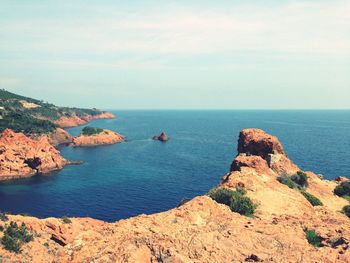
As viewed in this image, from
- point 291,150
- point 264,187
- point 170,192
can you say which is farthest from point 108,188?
point 291,150

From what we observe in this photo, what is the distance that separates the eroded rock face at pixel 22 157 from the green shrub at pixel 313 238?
111 m

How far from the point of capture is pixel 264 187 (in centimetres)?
5041

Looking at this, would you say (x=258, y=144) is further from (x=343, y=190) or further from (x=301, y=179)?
(x=343, y=190)

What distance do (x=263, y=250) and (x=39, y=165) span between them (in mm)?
116180

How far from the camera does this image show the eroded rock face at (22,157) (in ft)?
399

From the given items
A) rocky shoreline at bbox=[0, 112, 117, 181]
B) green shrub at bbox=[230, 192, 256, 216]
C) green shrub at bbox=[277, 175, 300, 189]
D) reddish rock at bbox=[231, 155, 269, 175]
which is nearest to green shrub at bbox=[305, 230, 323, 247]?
green shrub at bbox=[230, 192, 256, 216]

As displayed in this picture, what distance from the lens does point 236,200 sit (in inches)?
1610

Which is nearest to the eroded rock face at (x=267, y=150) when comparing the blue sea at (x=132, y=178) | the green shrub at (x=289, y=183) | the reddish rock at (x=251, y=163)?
the reddish rock at (x=251, y=163)

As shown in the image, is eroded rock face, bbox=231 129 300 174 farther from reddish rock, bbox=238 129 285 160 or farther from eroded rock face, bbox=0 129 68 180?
eroded rock face, bbox=0 129 68 180

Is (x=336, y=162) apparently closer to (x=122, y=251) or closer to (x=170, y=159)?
(x=170, y=159)

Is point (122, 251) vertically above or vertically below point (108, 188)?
above

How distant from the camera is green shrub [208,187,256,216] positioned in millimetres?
40062

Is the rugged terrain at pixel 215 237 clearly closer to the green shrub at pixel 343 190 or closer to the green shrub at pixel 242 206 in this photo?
the green shrub at pixel 242 206

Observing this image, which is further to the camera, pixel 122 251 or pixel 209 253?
pixel 209 253
